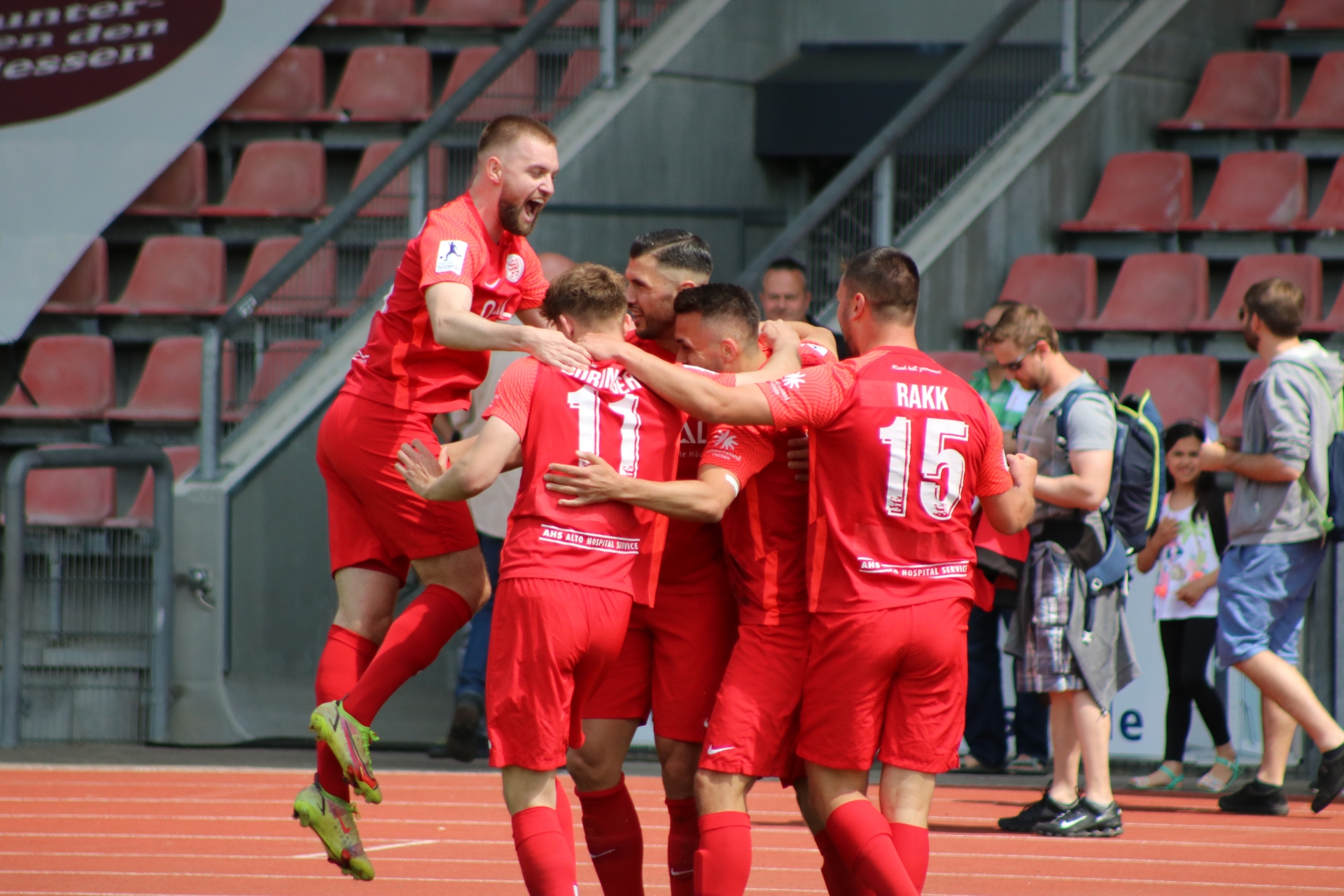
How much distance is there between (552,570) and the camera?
4477 millimetres

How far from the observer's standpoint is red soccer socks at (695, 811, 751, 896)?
4.55 metres

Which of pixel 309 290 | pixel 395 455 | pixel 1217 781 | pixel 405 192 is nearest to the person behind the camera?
pixel 395 455

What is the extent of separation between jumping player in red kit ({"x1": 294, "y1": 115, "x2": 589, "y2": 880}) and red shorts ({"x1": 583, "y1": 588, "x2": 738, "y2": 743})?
2.30 feet

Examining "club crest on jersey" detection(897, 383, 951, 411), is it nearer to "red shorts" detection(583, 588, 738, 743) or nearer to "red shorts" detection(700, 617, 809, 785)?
"red shorts" detection(700, 617, 809, 785)

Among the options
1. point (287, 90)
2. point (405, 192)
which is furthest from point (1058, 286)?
point (287, 90)

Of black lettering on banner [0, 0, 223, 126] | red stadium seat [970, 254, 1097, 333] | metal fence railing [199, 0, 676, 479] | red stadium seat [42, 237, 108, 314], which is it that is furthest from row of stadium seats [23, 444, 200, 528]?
red stadium seat [970, 254, 1097, 333]

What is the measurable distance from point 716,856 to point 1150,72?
27.8 ft

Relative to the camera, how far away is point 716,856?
4551 millimetres

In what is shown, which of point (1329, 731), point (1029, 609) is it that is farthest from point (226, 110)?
point (1329, 731)

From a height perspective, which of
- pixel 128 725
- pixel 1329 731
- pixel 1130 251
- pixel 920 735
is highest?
pixel 1130 251

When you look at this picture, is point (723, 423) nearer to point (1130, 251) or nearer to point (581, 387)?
point (581, 387)

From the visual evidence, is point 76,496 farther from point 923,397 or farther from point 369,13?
point 923,397

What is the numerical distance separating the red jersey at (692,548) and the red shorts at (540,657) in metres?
0.37

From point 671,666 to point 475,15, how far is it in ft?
29.5
